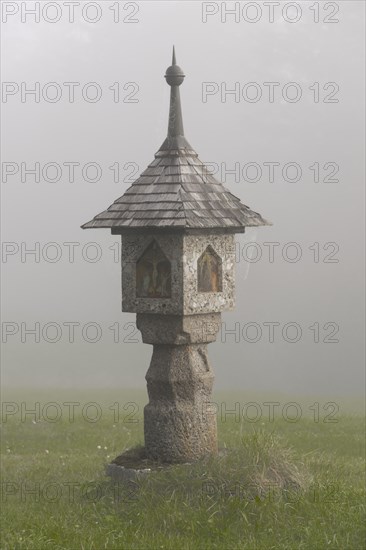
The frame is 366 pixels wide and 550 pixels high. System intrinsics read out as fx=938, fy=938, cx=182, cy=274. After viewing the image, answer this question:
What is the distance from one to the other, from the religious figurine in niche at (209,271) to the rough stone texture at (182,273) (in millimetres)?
60

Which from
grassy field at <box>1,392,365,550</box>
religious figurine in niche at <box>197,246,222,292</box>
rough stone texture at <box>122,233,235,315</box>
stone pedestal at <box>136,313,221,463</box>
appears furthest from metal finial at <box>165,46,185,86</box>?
grassy field at <box>1,392,365,550</box>

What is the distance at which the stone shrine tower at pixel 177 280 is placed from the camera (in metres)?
10.7

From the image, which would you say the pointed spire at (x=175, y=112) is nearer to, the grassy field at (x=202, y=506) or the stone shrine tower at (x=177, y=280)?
the stone shrine tower at (x=177, y=280)

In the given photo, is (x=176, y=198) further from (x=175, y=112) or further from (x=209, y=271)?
(x=175, y=112)

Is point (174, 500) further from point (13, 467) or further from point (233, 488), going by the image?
point (13, 467)

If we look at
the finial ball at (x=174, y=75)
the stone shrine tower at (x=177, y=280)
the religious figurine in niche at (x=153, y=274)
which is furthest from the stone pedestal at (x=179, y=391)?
the finial ball at (x=174, y=75)

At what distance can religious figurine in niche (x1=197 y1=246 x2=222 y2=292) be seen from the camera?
1095cm

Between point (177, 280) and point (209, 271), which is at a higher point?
point (209, 271)

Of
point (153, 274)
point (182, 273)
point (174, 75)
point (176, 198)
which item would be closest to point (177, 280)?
point (182, 273)

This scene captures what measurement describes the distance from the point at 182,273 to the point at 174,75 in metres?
2.56

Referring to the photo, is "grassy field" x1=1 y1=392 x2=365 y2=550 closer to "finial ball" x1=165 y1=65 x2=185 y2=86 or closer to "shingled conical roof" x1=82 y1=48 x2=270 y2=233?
"shingled conical roof" x1=82 y1=48 x2=270 y2=233

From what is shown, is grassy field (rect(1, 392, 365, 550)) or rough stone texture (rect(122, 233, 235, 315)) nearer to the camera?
grassy field (rect(1, 392, 365, 550))

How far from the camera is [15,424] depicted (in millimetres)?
17281

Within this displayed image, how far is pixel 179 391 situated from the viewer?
11109 mm
